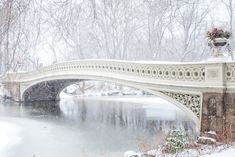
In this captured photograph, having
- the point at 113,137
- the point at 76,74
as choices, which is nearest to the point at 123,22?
the point at 76,74

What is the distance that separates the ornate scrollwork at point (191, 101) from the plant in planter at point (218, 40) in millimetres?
1473

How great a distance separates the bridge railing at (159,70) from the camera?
956 centimetres

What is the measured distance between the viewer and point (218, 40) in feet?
31.4

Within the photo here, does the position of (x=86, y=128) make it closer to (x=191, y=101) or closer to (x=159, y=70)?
(x=159, y=70)

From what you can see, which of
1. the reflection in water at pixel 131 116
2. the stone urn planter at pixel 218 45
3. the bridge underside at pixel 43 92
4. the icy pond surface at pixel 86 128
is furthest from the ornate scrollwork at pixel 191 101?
the bridge underside at pixel 43 92

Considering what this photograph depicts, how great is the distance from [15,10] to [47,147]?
7.60m

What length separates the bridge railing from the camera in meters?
9.56

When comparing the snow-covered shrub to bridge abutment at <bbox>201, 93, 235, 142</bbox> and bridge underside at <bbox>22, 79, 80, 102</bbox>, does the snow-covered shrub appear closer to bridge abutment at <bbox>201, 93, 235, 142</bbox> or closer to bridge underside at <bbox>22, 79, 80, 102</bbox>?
bridge abutment at <bbox>201, 93, 235, 142</bbox>

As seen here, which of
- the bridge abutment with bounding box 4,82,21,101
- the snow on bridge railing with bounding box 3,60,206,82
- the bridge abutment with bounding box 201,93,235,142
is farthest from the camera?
the bridge abutment with bounding box 4,82,21,101

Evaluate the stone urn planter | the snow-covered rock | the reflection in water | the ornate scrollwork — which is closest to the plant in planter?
the stone urn planter

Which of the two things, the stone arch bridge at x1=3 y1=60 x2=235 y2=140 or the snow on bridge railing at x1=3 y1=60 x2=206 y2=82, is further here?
the snow on bridge railing at x1=3 y1=60 x2=206 y2=82

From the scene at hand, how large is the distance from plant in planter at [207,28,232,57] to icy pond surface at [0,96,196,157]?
9.66ft

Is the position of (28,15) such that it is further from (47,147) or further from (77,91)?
(77,91)

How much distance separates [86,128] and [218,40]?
7201 mm
